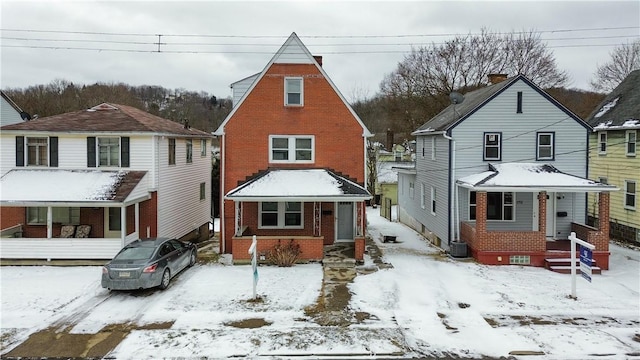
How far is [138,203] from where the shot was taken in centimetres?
2042

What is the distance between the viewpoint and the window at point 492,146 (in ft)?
67.9

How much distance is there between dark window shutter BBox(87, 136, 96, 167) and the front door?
1081 cm

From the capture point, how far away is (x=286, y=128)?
68.3ft

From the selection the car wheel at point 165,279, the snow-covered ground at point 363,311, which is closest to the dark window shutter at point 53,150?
the snow-covered ground at point 363,311

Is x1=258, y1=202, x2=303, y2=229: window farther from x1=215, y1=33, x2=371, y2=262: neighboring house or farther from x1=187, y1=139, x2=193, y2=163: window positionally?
x1=187, y1=139, x2=193, y2=163: window

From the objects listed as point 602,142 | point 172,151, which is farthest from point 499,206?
point 172,151

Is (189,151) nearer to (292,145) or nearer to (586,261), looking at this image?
(292,145)

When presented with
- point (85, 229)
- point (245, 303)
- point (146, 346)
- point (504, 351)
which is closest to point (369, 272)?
point (245, 303)

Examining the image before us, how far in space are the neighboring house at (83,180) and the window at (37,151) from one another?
0.04 metres

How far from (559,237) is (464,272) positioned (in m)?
6.29

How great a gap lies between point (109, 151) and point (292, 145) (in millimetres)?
7941

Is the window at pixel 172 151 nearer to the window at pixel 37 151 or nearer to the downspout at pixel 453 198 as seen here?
the window at pixel 37 151

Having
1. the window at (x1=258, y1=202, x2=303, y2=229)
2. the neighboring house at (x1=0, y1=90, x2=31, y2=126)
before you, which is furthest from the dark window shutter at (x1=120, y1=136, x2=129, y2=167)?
the neighboring house at (x1=0, y1=90, x2=31, y2=126)

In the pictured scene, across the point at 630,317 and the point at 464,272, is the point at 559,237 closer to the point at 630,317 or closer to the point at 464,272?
the point at 464,272
